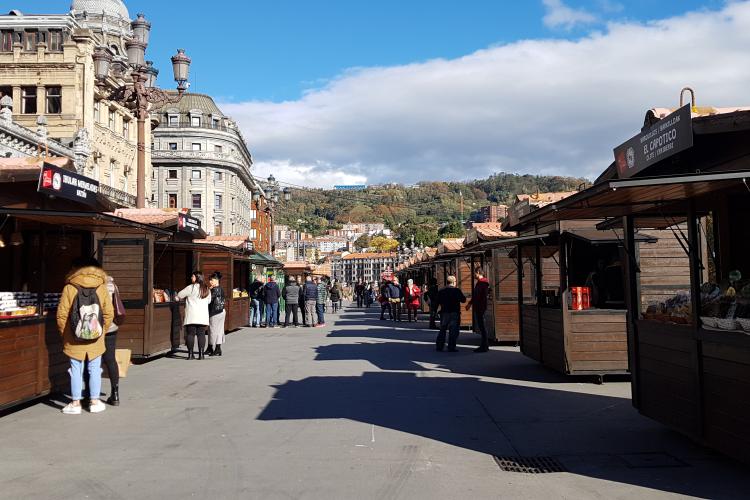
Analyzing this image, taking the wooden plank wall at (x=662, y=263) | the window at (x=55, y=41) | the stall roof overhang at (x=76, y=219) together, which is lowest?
the wooden plank wall at (x=662, y=263)

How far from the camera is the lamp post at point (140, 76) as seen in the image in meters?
16.3

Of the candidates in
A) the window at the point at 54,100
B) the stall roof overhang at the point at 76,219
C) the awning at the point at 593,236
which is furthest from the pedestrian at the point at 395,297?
the window at the point at 54,100

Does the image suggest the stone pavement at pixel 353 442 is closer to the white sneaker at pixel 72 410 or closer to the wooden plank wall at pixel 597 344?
the white sneaker at pixel 72 410

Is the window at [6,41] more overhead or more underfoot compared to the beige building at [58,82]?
more overhead

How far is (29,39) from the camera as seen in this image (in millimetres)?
47656

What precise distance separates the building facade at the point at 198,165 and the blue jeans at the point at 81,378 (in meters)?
66.7

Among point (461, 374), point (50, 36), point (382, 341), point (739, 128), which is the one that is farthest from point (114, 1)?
point (739, 128)

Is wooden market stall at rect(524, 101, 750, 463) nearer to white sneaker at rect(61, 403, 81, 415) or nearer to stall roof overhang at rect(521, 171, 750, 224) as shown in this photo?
stall roof overhang at rect(521, 171, 750, 224)

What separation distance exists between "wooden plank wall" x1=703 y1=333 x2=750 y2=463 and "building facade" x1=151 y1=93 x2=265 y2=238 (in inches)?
2775

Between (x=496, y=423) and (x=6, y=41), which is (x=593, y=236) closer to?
(x=496, y=423)

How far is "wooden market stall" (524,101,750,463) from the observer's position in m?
5.41

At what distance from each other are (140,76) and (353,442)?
12.9m

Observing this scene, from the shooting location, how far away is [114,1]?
227ft

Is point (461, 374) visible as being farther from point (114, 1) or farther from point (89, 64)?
point (114, 1)
